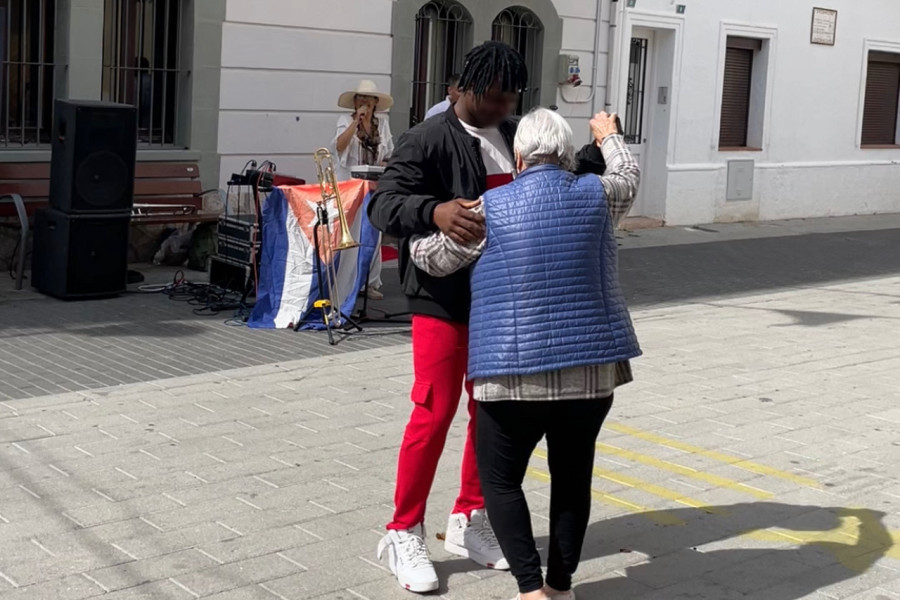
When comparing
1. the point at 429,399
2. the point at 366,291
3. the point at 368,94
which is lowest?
the point at 366,291

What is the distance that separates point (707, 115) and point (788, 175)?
207 centimetres

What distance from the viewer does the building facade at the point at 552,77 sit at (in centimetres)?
1151

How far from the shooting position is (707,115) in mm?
16969

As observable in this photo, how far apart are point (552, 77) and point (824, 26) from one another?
18.2ft

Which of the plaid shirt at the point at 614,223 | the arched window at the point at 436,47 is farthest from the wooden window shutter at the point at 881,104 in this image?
the plaid shirt at the point at 614,223

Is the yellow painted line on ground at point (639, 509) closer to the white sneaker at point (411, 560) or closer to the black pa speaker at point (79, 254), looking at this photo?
the white sneaker at point (411, 560)

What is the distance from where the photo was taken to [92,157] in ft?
31.8

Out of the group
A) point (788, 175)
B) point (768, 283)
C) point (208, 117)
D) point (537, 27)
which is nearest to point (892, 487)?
point (768, 283)

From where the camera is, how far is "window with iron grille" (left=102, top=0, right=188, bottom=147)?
1158 centimetres

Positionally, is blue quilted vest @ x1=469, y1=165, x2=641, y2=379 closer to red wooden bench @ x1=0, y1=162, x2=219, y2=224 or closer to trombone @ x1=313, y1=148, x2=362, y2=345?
trombone @ x1=313, y1=148, x2=362, y2=345

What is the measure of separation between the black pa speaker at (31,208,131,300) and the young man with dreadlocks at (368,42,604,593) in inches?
231

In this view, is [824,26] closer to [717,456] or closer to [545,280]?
[717,456]

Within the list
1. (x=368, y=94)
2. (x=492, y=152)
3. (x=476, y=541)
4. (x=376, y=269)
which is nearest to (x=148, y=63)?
(x=368, y=94)

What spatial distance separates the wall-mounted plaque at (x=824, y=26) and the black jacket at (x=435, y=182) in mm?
14992
